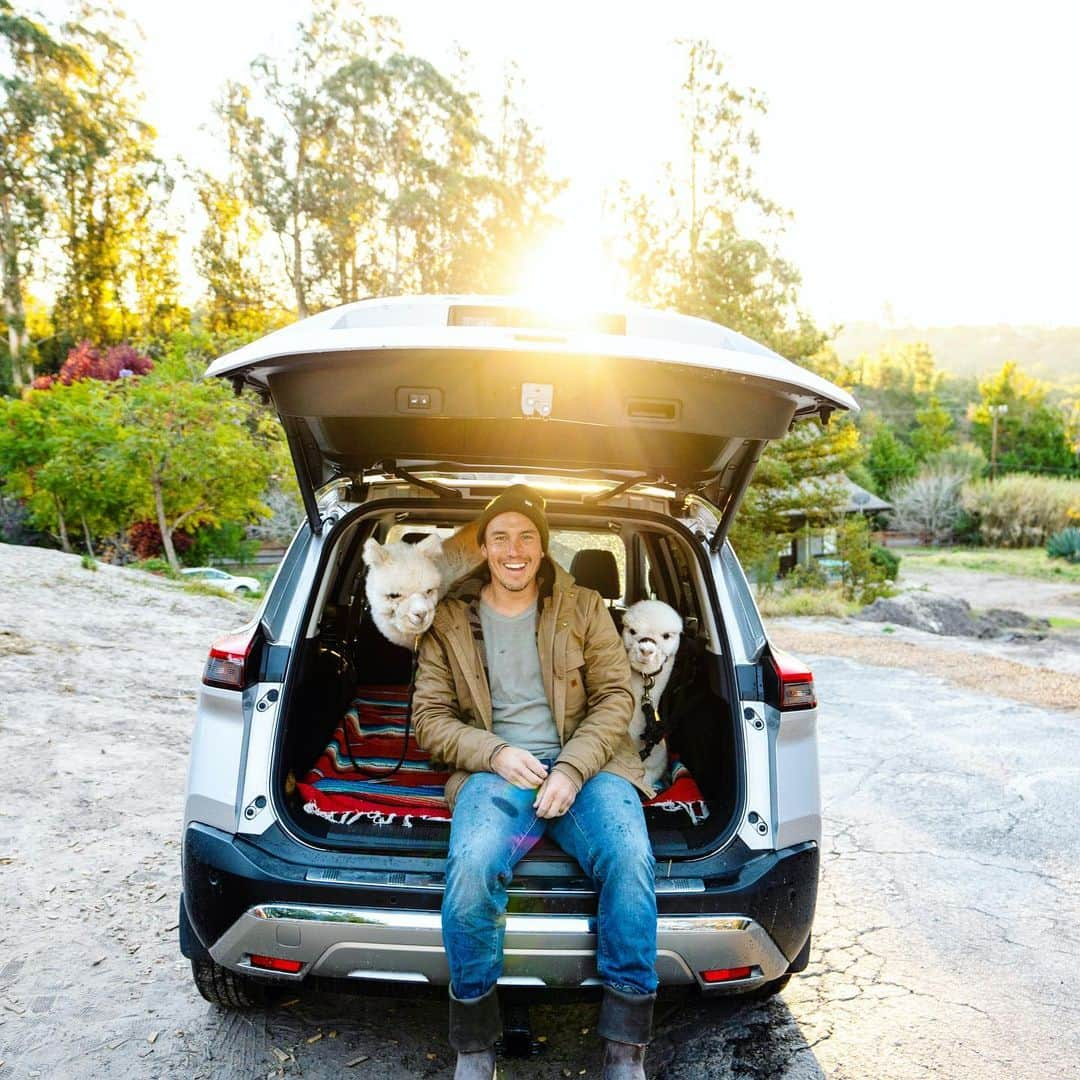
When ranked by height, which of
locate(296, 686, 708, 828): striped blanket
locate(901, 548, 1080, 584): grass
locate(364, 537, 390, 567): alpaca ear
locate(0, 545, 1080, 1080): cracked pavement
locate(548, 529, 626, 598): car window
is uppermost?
locate(364, 537, 390, 567): alpaca ear

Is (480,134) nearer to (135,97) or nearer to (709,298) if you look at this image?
(709,298)

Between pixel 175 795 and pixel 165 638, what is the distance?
5.07 m

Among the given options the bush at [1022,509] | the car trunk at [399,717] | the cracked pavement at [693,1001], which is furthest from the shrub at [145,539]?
the bush at [1022,509]

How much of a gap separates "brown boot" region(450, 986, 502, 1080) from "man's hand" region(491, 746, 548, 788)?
1.87 feet

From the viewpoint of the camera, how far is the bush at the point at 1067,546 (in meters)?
38.4

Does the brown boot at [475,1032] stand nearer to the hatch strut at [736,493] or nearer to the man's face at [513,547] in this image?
the man's face at [513,547]

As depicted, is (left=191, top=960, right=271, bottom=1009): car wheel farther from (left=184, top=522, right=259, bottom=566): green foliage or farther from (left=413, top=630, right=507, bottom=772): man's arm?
(left=184, top=522, right=259, bottom=566): green foliage

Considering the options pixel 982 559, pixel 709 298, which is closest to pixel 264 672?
pixel 709 298

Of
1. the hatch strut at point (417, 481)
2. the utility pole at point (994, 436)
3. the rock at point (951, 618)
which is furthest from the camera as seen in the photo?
Answer: the utility pole at point (994, 436)

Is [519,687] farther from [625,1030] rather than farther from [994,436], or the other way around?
[994,436]

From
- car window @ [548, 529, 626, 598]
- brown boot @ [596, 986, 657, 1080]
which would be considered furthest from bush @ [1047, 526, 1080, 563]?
brown boot @ [596, 986, 657, 1080]

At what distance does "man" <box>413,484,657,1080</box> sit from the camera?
7.73ft

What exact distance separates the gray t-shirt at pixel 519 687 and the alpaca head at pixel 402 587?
56 cm

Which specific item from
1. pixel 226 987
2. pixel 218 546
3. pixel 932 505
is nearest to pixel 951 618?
pixel 226 987
